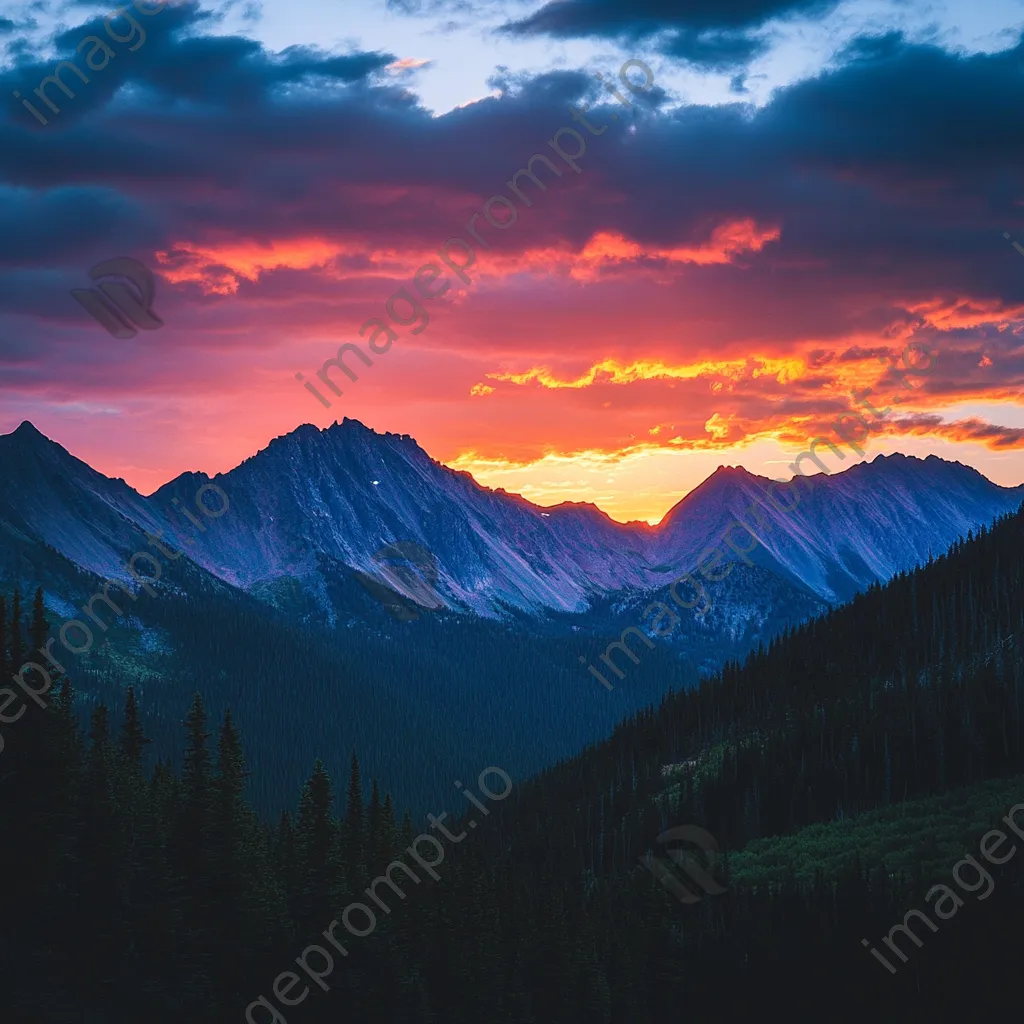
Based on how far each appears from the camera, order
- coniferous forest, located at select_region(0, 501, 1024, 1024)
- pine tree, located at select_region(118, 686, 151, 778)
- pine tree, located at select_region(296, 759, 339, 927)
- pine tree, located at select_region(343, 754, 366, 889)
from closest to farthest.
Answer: coniferous forest, located at select_region(0, 501, 1024, 1024), pine tree, located at select_region(296, 759, 339, 927), pine tree, located at select_region(343, 754, 366, 889), pine tree, located at select_region(118, 686, 151, 778)

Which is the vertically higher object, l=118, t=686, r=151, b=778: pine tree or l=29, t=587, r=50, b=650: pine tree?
l=29, t=587, r=50, b=650: pine tree

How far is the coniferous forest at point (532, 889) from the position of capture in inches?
2852

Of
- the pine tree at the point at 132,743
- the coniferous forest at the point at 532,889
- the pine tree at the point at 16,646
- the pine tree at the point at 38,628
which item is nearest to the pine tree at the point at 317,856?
the coniferous forest at the point at 532,889

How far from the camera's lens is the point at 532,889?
126562 mm

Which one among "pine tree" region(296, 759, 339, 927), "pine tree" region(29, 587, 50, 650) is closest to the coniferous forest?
"pine tree" region(296, 759, 339, 927)

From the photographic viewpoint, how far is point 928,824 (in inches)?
5492

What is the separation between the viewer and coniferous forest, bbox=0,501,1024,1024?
72438 millimetres

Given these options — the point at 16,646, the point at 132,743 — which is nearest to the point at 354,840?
the point at 132,743

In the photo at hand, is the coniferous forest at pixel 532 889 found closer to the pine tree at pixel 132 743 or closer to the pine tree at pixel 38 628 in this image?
the pine tree at pixel 132 743

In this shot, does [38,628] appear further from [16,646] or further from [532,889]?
[532,889]

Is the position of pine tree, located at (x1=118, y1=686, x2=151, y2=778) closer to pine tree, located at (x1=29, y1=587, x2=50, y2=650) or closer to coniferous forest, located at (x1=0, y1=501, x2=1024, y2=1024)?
coniferous forest, located at (x1=0, y1=501, x2=1024, y2=1024)

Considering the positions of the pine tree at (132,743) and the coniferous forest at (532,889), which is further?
the pine tree at (132,743)

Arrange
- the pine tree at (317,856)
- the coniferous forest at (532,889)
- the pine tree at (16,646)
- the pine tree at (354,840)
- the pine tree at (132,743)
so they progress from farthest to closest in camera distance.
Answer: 1. the pine tree at (132,743)
2. the pine tree at (354,840)
3. the pine tree at (317,856)
4. the pine tree at (16,646)
5. the coniferous forest at (532,889)

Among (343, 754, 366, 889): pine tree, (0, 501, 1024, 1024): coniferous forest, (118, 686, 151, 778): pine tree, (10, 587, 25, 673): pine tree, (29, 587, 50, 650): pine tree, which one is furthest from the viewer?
(118, 686, 151, 778): pine tree
